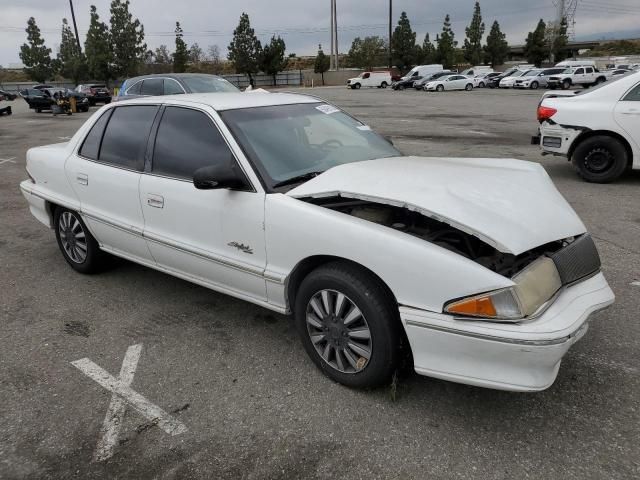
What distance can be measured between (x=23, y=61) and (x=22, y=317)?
77612 mm

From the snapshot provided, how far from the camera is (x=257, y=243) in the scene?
311 centimetres

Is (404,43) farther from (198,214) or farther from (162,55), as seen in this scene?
(198,214)

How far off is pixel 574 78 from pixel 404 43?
3821 centimetres

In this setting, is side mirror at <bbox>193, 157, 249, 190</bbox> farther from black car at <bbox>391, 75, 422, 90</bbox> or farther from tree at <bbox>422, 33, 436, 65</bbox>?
tree at <bbox>422, 33, 436, 65</bbox>

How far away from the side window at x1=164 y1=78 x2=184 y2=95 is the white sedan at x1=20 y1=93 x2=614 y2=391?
26.6ft

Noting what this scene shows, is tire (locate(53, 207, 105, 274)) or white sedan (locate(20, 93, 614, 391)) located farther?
tire (locate(53, 207, 105, 274))

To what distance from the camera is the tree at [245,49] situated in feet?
221

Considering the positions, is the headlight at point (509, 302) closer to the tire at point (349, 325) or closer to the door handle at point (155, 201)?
the tire at point (349, 325)

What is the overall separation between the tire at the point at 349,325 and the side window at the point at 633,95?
6.18 meters

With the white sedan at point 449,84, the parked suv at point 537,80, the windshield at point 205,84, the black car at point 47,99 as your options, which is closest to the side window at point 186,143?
the windshield at point 205,84

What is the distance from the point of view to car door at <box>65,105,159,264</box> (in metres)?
3.87

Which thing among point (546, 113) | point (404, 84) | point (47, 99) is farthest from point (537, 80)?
point (546, 113)

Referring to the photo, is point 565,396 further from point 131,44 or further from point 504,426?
point 131,44

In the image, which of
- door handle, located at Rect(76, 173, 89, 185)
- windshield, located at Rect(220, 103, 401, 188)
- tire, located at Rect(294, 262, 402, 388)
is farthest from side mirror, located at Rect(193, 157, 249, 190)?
door handle, located at Rect(76, 173, 89, 185)
